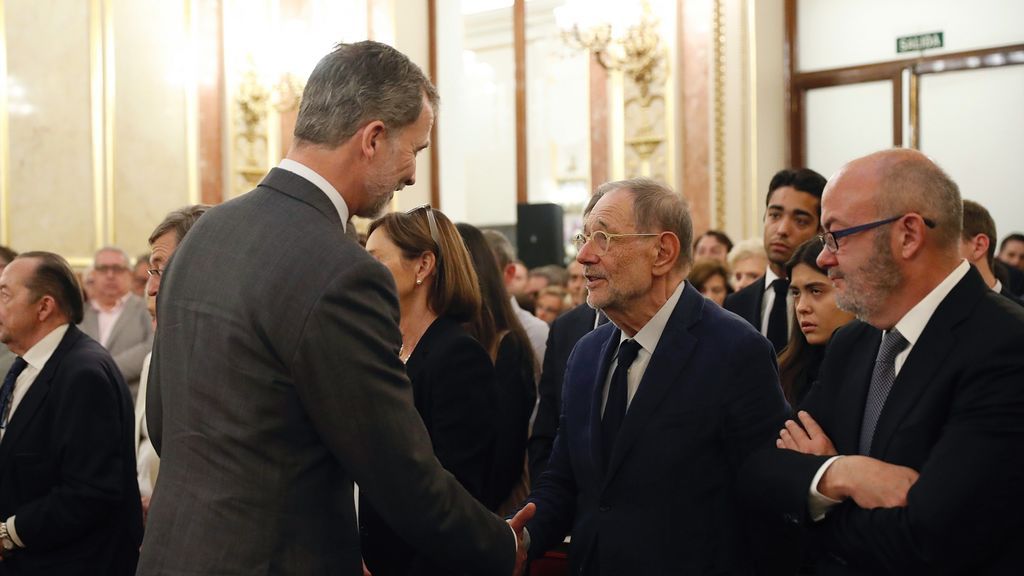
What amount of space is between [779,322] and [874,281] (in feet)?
6.64

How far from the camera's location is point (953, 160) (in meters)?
7.82

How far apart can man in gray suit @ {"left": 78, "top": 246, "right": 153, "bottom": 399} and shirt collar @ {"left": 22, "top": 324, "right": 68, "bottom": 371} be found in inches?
103

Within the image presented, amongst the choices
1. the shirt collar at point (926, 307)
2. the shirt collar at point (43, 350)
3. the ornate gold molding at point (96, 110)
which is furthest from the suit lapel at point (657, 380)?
the ornate gold molding at point (96, 110)

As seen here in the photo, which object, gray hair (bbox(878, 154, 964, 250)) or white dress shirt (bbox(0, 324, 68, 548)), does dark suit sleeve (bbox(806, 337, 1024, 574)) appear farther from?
white dress shirt (bbox(0, 324, 68, 548))

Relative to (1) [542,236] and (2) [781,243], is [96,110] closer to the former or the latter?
(1) [542,236]

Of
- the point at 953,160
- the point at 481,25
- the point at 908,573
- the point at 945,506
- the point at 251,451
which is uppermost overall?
the point at 481,25

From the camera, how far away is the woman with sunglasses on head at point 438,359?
293 cm

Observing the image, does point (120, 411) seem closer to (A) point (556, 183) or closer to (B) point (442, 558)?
(B) point (442, 558)

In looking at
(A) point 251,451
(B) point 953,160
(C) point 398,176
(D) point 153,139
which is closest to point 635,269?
(C) point 398,176

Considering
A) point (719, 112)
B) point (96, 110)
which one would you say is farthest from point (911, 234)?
point (96, 110)

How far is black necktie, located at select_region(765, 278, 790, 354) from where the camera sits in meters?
4.15

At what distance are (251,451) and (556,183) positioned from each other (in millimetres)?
13083

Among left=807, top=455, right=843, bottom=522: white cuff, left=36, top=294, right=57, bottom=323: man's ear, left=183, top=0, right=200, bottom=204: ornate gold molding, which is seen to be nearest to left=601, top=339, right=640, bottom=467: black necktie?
left=807, top=455, right=843, bottom=522: white cuff

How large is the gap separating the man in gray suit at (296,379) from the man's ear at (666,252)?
853mm
